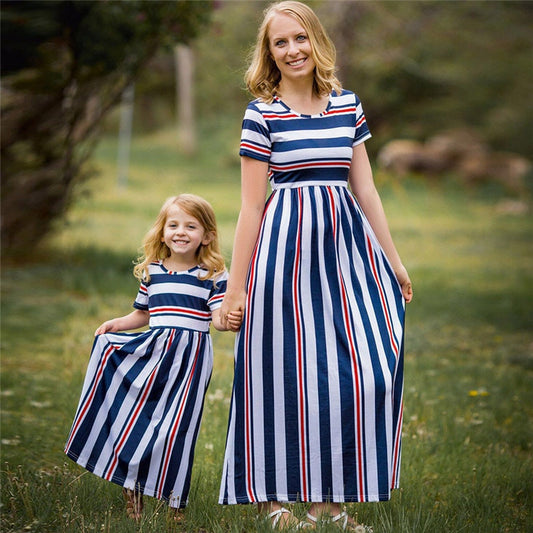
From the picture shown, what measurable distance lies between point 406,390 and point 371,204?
92.1 inches

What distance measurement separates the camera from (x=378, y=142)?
80.6 feet

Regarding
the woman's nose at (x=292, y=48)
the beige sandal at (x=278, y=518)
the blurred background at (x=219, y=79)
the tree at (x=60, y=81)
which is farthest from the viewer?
the blurred background at (x=219, y=79)

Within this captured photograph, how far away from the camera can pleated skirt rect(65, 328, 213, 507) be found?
3064 mm

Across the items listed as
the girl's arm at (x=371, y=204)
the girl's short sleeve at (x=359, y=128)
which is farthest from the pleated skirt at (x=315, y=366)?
the girl's short sleeve at (x=359, y=128)

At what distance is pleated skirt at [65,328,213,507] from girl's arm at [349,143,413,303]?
766 mm

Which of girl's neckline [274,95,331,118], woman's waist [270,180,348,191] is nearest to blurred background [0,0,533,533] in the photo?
girl's neckline [274,95,331,118]

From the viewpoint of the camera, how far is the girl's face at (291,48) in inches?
119

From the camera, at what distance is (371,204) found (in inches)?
122

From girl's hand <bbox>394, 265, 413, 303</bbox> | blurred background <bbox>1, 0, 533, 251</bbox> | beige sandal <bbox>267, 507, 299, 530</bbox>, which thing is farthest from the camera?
blurred background <bbox>1, 0, 533, 251</bbox>

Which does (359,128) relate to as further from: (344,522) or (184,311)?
(344,522)

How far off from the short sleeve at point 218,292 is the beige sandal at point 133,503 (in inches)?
27.9

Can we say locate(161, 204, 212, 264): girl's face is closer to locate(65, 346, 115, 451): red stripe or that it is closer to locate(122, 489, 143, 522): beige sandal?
locate(65, 346, 115, 451): red stripe

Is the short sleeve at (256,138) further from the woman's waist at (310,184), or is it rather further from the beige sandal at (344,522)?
the beige sandal at (344,522)

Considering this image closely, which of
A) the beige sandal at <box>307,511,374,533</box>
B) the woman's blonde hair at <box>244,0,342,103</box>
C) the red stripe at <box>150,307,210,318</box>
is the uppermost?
the woman's blonde hair at <box>244,0,342,103</box>
